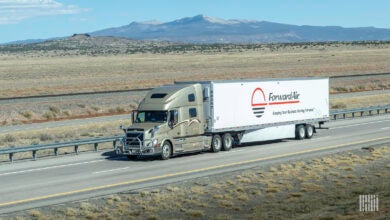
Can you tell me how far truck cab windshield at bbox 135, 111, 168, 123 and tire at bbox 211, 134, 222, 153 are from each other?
121 inches

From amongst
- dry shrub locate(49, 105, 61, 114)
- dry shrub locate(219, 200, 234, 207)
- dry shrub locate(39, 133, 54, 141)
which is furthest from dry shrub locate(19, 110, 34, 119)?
dry shrub locate(219, 200, 234, 207)

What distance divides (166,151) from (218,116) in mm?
3489

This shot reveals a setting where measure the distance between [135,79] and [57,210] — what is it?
7337 cm

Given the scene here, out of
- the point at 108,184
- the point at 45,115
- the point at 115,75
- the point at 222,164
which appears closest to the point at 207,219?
the point at 108,184

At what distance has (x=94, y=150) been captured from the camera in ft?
110

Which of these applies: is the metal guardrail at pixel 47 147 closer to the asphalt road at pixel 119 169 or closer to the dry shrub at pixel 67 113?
the asphalt road at pixel 119 169

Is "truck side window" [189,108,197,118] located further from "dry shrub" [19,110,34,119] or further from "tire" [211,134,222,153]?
"dry shrub" [19,110,34,119]

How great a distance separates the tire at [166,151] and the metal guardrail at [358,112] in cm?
1971

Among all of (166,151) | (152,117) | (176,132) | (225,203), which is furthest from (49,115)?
(225,203)

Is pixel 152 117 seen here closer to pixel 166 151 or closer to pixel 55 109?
pixel 166 151

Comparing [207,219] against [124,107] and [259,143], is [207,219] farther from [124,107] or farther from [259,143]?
[124,107]

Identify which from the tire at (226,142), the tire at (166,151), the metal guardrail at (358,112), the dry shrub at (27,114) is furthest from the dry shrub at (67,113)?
the tire at (166,151)

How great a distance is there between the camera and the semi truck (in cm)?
2969

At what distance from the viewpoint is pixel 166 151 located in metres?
29.8
